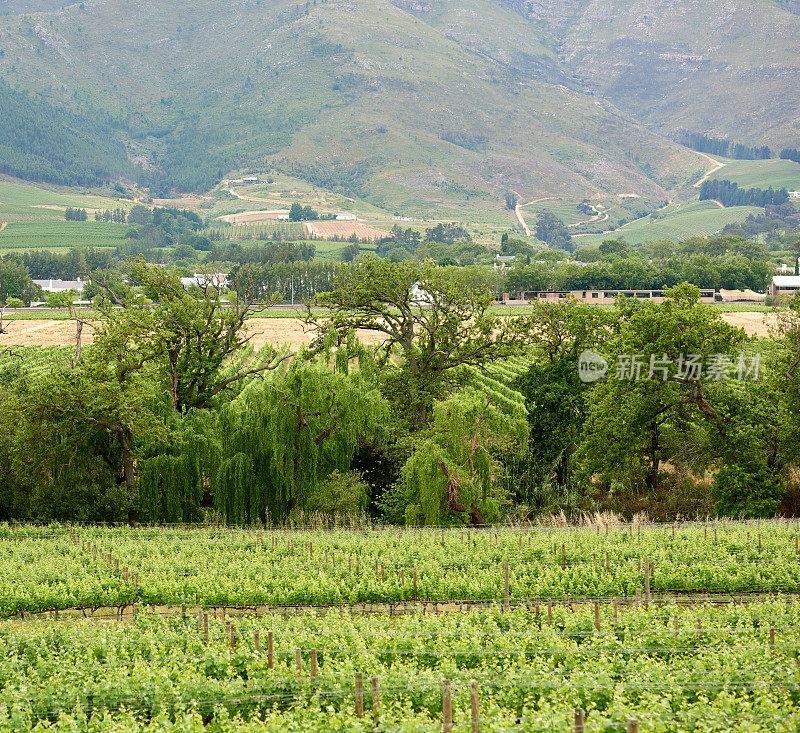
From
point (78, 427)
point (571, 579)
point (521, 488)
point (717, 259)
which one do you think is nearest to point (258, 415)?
point (78, 427)

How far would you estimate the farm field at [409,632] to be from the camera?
1082cm

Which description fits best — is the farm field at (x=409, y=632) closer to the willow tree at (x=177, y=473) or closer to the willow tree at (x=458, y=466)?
the willow tree at (x=458, y=466)

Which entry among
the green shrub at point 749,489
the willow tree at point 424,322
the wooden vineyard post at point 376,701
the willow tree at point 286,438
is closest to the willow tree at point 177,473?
the willow tree at point 286,438

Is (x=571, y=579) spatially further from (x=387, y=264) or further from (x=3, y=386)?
(x=3, y=386)

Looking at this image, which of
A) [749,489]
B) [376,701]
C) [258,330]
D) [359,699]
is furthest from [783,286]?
[359,699]

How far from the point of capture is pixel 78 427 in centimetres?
2903

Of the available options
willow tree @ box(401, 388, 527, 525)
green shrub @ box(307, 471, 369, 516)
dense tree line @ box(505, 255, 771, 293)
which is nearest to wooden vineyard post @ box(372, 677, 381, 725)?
willow tree @ box(401, 388, 527, 525)

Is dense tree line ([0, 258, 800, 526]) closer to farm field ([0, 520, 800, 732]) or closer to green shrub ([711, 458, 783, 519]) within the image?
green shrub ([711, 458, 783, 519])

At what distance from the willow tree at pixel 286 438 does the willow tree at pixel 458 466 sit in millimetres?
3630

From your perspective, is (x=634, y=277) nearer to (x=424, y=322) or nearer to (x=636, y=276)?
(x=636, y=276)

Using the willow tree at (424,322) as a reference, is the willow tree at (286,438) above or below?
below

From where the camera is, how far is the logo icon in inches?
1337

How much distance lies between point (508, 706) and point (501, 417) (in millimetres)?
16776

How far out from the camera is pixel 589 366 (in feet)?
113
